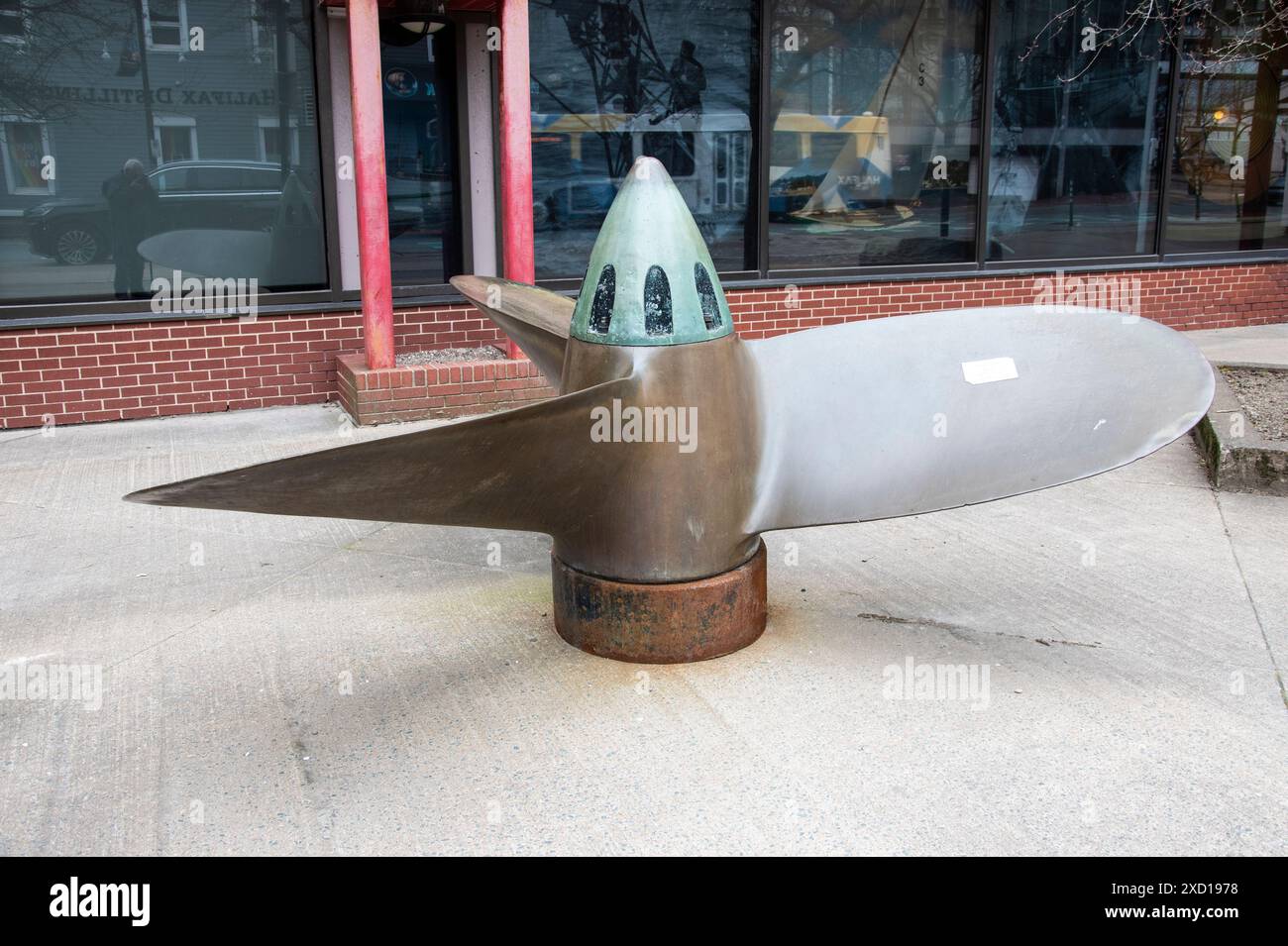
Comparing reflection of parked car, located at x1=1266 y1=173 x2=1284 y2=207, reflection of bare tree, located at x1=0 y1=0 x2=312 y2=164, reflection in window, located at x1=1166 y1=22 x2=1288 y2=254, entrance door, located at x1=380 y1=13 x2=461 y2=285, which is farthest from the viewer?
reflection of parked car, located at x1=1266 y1=173 x2=1284 y2=207

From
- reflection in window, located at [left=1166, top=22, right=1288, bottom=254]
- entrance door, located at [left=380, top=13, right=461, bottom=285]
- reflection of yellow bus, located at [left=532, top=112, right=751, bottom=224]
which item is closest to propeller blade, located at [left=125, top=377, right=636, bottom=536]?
entrance door, located at [left=380, top=13, right=461, bottom=285]

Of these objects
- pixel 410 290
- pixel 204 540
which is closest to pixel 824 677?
pixel 204 540

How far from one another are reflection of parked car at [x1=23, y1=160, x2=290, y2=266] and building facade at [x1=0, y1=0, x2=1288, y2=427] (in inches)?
0.5

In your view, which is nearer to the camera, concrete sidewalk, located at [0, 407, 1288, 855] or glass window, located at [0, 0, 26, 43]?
concrete sidewalk, located at [0, 407, 1288, 855]

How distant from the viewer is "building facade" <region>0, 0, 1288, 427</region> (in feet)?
22.5

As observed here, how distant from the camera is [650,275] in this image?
3.56m

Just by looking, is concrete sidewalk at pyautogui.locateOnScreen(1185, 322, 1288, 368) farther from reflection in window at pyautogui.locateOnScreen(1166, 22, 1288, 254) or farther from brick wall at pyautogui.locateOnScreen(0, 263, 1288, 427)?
brick wall at pyautogui.locateOnScreen(0, 263, 1288, 427)

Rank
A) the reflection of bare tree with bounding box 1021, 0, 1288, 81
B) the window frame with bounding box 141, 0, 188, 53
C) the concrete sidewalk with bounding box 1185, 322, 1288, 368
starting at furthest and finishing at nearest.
→ the reflection of bare tree with bounding box 1021, 0, 1288, 81 → the concrete sidewalk with bounding box 1185, 322, 1288, 368 → the window frame with bounding box 141, 0, 188, 53

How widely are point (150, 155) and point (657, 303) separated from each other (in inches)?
188

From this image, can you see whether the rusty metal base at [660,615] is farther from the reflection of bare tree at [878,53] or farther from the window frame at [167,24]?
the reflection of bare tree at [878,53]

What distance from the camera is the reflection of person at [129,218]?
6.99 m

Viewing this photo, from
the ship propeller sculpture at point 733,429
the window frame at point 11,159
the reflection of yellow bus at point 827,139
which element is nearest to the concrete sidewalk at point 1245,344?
the reflection of yellow bus at point 827,139

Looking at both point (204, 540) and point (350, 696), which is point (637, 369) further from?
point (204, 540)

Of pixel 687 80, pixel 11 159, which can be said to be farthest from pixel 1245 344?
pixel 11 159
